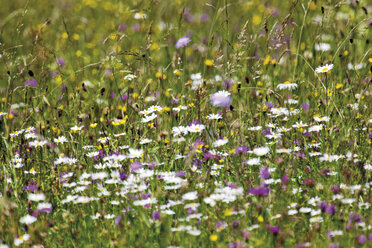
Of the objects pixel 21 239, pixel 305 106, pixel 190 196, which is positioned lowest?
pixel 21 239

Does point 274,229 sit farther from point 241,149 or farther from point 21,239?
point 21,239

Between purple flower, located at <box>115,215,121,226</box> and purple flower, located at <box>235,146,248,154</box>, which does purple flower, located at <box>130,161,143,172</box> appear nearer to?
purple flower, located at <box>115,215,121,226</box>

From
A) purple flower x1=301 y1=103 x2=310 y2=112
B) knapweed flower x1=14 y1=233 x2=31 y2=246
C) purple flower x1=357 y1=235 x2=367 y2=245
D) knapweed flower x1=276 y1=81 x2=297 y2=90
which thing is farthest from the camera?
purple flower x1=301 y1=103 x2=310 y2=112

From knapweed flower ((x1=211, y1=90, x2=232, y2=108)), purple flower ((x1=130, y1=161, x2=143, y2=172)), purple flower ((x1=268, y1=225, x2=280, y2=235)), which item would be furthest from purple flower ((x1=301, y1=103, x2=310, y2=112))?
purple flower ((x1=268, y1=225, x2=280, y2=235))

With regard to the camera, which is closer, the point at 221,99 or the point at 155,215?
the point at 155,215

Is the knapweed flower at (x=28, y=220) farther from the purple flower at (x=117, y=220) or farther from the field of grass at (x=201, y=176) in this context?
the purple flower at (x=117, y=220)

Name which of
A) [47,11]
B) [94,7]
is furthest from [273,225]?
[94,7]

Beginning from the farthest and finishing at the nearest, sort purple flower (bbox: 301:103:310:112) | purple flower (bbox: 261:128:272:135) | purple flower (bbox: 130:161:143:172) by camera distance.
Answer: purple flower (bbox: 301:103:310:112) → purple flower (bbox: 261:128:272:135) → purple flower (bbox: 130:161:143:172)

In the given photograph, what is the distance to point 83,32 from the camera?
5.52m

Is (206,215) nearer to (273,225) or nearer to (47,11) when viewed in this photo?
(273,225)

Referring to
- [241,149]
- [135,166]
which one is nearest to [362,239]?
[241,149]

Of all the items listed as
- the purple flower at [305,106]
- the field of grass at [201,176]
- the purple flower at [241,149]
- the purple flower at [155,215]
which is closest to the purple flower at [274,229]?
the field of grass at [201,176]

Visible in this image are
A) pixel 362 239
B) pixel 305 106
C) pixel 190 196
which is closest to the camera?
pixel 362 239

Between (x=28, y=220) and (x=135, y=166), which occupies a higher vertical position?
(x=135, y=166)
